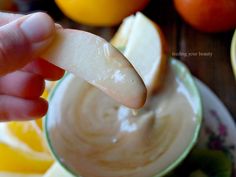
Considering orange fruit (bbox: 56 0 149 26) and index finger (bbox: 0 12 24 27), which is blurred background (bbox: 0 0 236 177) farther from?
index finger (bbox: 0 12 24 27)

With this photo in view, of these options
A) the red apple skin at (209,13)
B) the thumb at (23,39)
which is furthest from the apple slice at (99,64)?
the red apple skin at (209,13)

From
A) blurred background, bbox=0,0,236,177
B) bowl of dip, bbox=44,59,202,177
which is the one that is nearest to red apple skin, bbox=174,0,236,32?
blurred background, bbox=0,0,236,177

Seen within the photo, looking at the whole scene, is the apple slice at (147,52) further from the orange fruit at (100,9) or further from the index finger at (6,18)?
the index finger at (6,18)

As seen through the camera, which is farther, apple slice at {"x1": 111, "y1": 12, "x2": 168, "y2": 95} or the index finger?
apple slice at {"x1": 111, "y1": 12, "x2": 168, "y2": 95}

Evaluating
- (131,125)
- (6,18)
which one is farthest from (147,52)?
(6,18)

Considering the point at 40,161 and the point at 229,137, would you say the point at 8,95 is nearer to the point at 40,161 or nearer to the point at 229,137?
the point at 40,161

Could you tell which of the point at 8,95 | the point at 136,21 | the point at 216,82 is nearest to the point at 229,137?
the point at 216,82
